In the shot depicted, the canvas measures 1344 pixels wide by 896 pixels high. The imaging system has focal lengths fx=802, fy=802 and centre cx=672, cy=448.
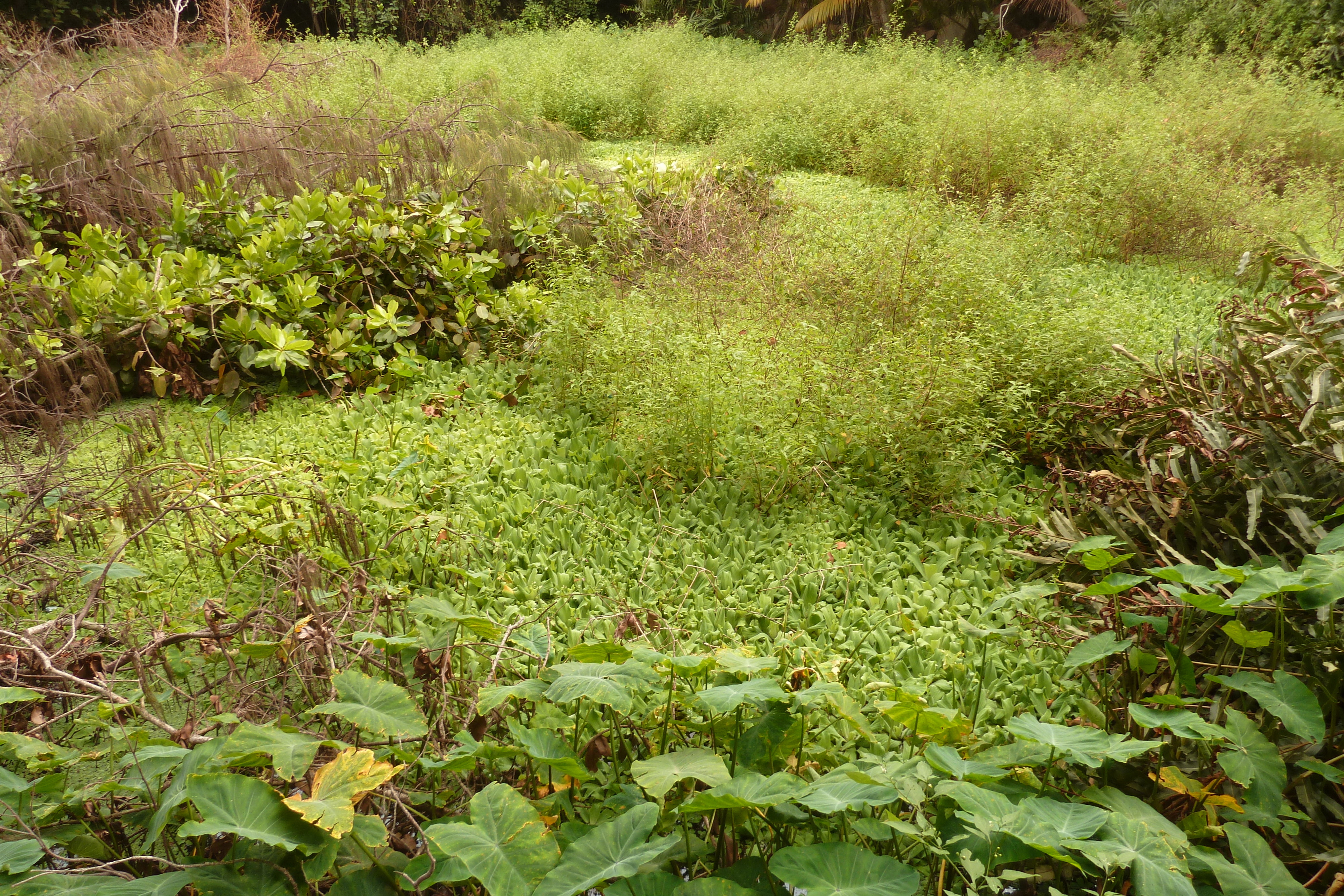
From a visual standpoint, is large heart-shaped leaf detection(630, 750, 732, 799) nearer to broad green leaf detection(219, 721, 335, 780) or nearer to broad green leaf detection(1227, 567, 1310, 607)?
broad green leaf detection(219, 721, 335, 780)

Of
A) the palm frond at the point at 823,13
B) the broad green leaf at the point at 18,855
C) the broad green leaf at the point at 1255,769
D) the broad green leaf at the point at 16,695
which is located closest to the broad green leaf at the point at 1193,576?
the broad green leaf at the point at 1255,769

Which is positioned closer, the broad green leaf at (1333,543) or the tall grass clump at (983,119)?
the broad green leaf at (1333,543)

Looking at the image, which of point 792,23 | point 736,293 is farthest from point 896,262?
point 792,23

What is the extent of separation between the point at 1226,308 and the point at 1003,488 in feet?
6.17

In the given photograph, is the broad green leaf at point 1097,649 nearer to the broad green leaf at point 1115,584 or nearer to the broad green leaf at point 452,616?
the broad green leaf at point 1115,584

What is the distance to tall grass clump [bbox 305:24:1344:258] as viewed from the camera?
618 centimetres

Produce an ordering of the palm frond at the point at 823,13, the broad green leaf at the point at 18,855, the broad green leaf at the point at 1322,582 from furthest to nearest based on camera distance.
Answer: the palm frond at the point at 823,13 → the broad green leaf at the point at 1322,582 → the broad green leaf at the point at 18,855

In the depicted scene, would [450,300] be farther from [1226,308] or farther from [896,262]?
[1226,308]

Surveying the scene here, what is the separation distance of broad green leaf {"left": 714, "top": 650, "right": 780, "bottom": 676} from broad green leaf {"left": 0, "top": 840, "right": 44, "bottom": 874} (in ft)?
4.06

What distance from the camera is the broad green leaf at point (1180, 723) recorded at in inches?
62.9

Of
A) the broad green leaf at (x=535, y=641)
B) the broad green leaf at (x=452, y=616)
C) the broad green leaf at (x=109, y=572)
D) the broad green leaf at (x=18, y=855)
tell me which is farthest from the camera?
the broad green leaf at (x=109, y=572)

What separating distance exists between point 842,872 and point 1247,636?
1.09 m

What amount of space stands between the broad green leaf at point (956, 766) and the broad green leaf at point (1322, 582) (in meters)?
0.73

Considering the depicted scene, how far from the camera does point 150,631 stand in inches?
93.3
